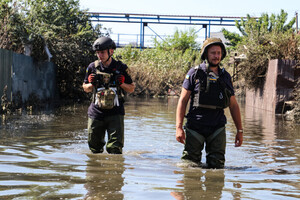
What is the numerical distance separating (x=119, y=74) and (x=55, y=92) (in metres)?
16.0

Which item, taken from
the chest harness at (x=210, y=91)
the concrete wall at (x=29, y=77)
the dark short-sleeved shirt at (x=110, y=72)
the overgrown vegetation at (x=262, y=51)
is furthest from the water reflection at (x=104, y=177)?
the overgrown vegetation at (x=262, y=51)

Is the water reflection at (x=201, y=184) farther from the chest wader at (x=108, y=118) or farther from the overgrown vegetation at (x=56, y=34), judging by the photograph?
the overgrown vegetation at (x=56, y=34)

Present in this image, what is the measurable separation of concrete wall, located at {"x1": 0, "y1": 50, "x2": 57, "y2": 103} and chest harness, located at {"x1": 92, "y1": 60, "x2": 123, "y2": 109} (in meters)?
7.87

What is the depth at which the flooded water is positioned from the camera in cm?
461

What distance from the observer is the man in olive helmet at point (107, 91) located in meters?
6.83

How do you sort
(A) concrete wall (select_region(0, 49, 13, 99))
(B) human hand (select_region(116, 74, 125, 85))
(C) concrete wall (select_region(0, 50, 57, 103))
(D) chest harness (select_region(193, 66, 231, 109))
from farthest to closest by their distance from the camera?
(C) concrete wall (select_region(0, 50, 57, 103)) < (A) concrete wall (select_region(0, 49, 13, 99)) < (B) human hand (select_region(116, 74, 125, 85)) < (D) chest harness (select_region(193, 66, 231, 109))

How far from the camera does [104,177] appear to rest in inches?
209

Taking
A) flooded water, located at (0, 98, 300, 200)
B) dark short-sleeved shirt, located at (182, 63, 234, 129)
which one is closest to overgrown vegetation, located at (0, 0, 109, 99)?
flooded water, located at (0, 98, 300, 200)

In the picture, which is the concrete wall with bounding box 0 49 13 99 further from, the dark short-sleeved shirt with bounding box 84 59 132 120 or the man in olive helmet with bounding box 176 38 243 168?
the man in olive helmet with bounding box 176 38 243 168

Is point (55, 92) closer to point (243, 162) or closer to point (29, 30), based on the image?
point (29, 30)

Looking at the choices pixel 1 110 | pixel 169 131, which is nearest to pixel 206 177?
pixel 169 131

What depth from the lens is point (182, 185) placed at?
5.03 metres

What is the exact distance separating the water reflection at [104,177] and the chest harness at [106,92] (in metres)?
0.69

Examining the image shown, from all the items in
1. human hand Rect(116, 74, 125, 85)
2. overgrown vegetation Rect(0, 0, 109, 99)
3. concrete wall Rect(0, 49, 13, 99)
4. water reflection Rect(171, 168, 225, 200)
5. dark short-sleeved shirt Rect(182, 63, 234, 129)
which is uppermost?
overgrown vegetation Rect(0, 0, 109, 99)
